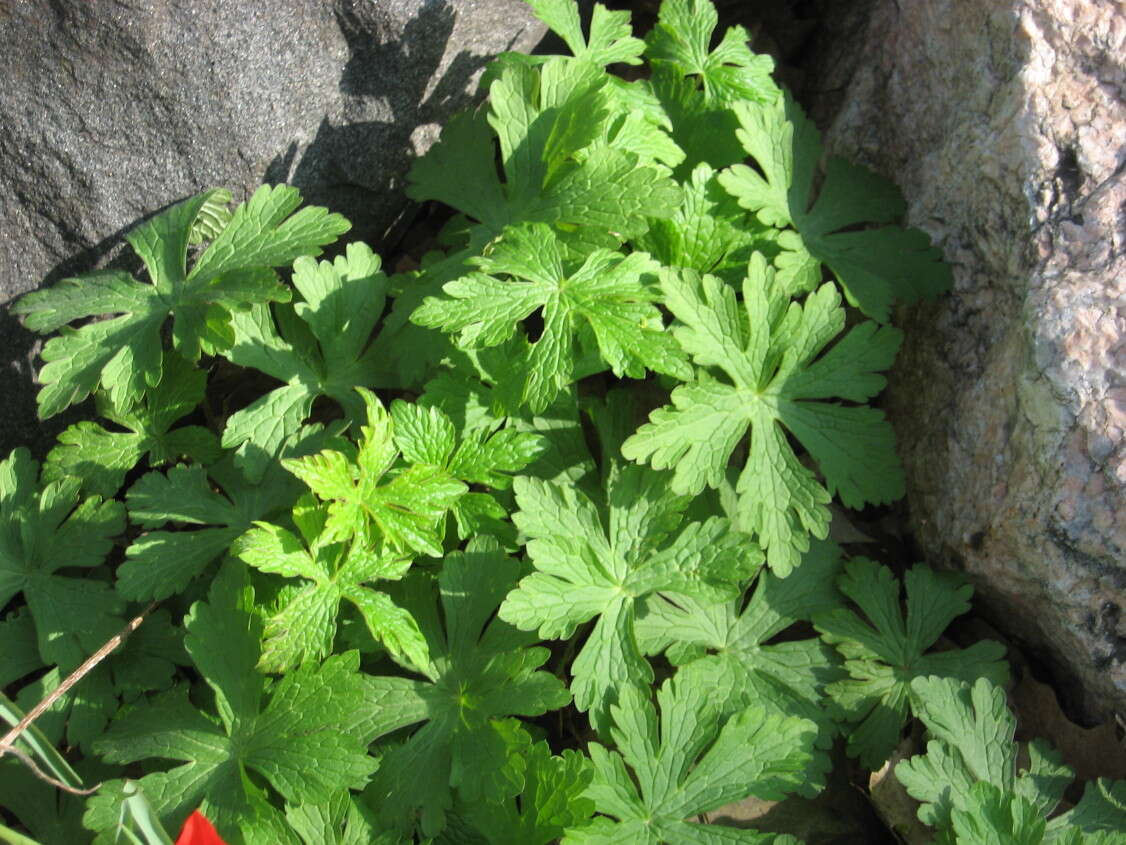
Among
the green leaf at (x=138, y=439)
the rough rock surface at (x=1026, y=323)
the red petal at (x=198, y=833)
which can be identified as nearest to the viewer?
the red petal at (x=198, y=833)

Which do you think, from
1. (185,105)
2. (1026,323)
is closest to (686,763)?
(1026,323)

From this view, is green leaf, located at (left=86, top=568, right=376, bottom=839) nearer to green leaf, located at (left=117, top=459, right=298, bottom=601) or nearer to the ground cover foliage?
the ground cover foliage

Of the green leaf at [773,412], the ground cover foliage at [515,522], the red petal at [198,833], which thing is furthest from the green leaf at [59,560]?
the green leaf at [773,412]

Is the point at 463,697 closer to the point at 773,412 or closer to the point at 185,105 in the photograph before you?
the point at 773,412

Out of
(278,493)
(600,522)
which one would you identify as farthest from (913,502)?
(278,493)

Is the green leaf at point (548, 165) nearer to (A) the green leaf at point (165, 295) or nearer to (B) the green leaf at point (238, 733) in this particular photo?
(A) the green leaf at point (165, 295)

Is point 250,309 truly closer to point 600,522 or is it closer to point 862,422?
point 600,522

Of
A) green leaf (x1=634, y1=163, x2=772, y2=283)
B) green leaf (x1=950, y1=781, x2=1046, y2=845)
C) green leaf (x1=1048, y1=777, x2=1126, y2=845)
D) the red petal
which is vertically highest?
green leaf (x1=634, y1=163, x2=772, y2=283)

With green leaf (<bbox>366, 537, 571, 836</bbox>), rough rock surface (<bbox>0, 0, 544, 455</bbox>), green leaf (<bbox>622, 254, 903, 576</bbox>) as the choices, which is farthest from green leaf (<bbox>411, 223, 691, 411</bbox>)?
rough rock surface (<bbox>0, 0, 544, 455</bbox>)
